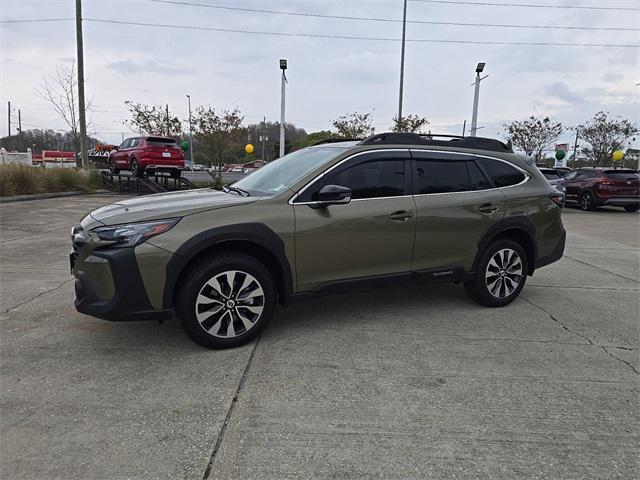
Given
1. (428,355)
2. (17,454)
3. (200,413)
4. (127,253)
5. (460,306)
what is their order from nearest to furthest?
(17,454) → (200,413) → (127,253) → (428,355) → (460,306)

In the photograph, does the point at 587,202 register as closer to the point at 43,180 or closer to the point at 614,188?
the point at 614,188

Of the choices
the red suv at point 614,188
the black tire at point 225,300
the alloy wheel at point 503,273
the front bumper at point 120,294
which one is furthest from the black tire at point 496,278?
the red suv at point 614,188

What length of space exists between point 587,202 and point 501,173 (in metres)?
14.7

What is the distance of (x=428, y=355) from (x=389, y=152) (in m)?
1.89

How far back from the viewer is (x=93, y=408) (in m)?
2.84

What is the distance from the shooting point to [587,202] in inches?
671

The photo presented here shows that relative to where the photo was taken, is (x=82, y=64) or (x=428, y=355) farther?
(x=82, y=64)

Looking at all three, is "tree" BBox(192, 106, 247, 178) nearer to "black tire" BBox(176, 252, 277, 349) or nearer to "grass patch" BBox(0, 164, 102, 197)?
"grass patch" BBox(0, 164, 102, 197)

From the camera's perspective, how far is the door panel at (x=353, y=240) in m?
3.81

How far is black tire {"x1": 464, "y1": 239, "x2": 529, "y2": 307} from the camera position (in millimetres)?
4688

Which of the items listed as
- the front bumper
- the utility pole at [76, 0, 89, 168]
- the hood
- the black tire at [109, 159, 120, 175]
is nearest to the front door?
the hood

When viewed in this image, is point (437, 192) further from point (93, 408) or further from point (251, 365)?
point (93, 408)

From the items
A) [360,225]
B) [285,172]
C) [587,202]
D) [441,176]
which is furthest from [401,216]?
[587,202]

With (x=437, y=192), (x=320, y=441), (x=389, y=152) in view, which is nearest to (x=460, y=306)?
(x=437, y=192)
